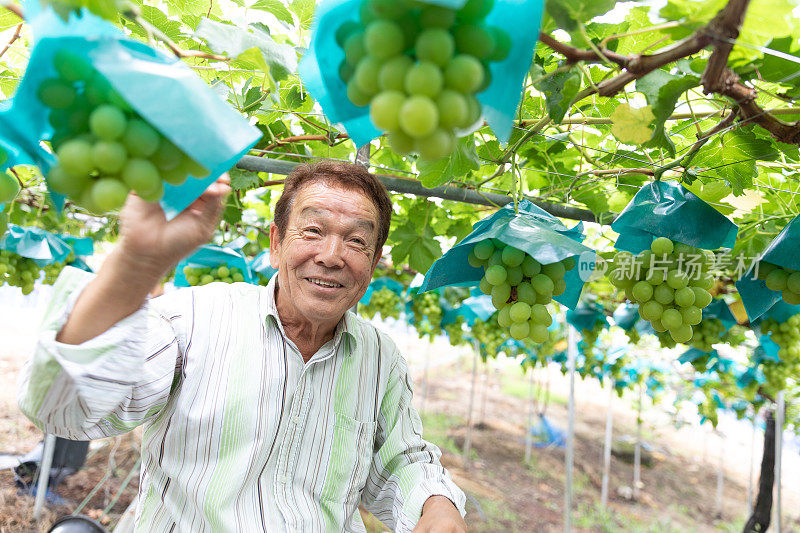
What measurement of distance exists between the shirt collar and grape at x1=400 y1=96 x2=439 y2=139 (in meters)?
1.10

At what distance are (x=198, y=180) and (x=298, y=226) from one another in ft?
2.58

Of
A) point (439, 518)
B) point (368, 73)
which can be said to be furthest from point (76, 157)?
point (439, 518)

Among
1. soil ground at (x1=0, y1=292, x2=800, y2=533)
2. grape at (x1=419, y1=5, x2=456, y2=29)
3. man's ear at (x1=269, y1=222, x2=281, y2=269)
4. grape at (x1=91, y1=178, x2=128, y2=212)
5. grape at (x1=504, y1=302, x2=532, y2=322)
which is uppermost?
grape at (x1=419, y1=5, x2=456, y2=29)

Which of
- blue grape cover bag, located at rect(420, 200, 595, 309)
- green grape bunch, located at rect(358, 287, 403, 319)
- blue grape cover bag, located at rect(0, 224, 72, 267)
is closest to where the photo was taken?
blue grape cover bag, located at rect(420, 200, 595, 309)

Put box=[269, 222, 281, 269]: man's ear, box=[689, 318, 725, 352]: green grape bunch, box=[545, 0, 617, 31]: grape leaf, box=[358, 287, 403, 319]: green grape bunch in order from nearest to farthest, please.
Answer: box=[545, 0, 617, 31]: grape leaf
box=[269, 222, 281, 269]: man's ear
box=[689, 318, 725, 352]: green grape bunch
box=[358, 287, 403, 319]: green grape bunch

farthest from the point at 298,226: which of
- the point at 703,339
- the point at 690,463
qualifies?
the point at 690,463

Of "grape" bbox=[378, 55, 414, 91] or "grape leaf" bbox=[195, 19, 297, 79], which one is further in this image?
"grape leaf" bbox=[195, 19, 297, 79]

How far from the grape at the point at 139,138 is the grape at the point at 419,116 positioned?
30cm

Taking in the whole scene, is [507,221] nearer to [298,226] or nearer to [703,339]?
[298,226]

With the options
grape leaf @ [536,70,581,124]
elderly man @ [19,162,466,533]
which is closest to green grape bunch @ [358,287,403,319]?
elderly man @ [19,162,466,533]

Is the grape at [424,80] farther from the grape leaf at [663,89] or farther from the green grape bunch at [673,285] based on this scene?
the green grape bunch at [673,285]

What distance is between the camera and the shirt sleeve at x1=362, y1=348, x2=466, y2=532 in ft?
4.80

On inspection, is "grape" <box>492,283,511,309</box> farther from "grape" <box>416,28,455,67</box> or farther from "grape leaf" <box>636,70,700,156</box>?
"grape" <box>416,28,455,67</box>

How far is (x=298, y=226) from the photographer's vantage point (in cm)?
145
